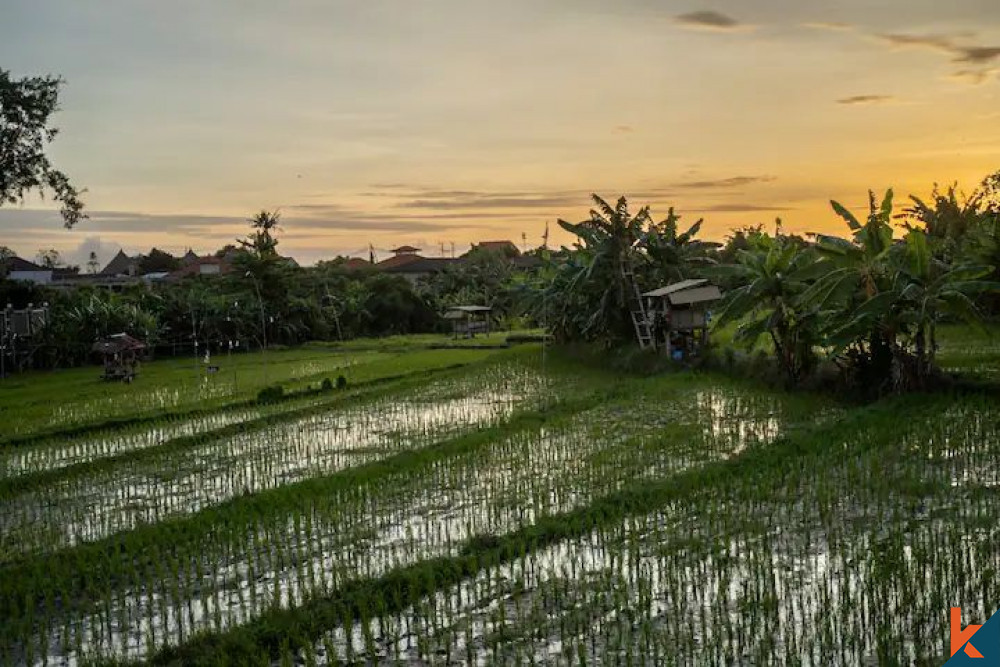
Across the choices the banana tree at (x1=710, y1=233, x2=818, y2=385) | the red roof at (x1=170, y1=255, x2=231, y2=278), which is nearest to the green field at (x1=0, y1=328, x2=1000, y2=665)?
the banana tree at (x1=710, y1=233, x2=818, y2=385)

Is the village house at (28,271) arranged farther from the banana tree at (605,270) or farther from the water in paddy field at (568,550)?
the water in paddy field at (568,550)

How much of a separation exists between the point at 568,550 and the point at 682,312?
40.4 feet

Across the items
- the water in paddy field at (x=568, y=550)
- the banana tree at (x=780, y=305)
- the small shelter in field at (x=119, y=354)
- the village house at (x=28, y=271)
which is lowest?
the water in paddy field at (x=568, y=550)

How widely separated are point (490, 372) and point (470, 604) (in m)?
14.8

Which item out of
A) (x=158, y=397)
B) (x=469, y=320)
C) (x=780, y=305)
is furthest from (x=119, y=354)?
(x=780, y=305)

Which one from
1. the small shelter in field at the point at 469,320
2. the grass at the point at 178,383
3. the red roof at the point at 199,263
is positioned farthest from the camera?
the red roof at the point at 199,263

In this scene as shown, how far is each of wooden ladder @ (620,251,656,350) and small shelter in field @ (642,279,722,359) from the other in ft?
0.69

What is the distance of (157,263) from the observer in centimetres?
6794

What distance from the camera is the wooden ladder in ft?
66.6

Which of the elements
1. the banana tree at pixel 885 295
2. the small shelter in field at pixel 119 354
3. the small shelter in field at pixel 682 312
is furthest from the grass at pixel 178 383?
the banana tree at pixel 885 295

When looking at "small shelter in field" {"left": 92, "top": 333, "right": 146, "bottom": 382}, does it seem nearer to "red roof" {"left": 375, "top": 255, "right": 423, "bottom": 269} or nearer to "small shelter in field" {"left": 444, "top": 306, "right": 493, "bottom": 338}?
"small shelter in field" {"left": 444, "top": 306, "right": 493, "bottom": 338}

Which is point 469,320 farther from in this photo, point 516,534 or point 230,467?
point 516,534

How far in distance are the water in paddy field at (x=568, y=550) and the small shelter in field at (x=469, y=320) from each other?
853 inches

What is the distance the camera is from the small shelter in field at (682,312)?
18.8m
